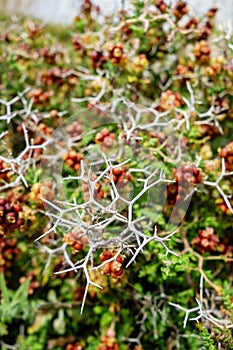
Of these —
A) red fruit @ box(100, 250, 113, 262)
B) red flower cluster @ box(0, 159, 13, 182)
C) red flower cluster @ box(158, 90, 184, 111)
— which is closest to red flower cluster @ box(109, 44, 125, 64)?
red flower cluster @ box(158, 90, 184, 111)

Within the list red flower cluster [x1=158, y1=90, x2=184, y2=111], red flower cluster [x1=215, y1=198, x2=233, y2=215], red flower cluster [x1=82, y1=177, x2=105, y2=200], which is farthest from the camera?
red flower cluster [x1=158, y1=90, x2=184, y2=111]

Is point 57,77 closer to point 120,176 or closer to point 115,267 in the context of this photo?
point 120,176

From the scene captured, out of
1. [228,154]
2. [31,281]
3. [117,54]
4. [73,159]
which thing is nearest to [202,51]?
[117,54]

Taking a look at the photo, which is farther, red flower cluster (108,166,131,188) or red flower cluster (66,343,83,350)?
red flower cluster (66,343,83,350)

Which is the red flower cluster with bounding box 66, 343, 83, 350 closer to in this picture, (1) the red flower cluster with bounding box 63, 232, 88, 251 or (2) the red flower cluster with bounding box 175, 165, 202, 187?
(1) the red flower cluster with bounding box 63, 232, 88, 251

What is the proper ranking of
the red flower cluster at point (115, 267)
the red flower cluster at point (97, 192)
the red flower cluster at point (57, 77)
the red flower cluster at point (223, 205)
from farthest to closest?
the red flower cluster at point (57, 77) < the red flower cluster at point (223, 205) < the red flower cluster at point (97, 192) < the red flower cluster at point (115, 267)

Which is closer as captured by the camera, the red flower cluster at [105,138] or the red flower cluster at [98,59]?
the red flower cluster at [105,138]

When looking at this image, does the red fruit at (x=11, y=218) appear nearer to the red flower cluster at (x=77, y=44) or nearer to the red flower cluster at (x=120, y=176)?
the red flower cluster at (x=120, y=176)

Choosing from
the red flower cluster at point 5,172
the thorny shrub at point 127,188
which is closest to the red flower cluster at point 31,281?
the thorny shrub at point 127,188
